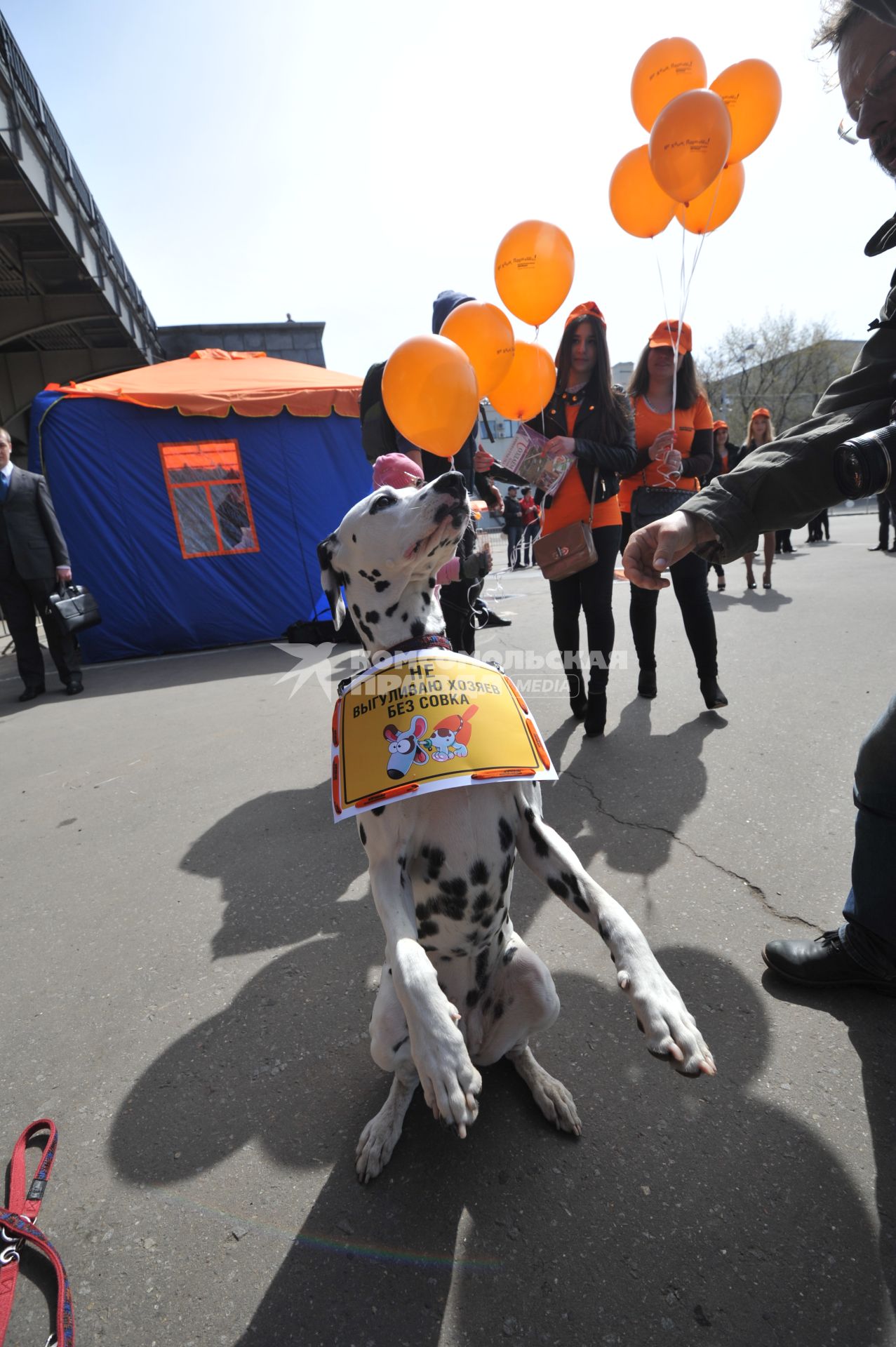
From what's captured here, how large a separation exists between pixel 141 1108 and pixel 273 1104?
14.9 inches

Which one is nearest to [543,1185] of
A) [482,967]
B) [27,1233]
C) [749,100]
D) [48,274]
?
[482,967]

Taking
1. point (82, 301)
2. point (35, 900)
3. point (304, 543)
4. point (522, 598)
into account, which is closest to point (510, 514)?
point (522, 598)

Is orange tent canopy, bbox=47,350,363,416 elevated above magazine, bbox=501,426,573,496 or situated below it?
above

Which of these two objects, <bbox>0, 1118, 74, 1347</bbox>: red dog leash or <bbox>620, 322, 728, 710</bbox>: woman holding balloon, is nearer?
<bbox>0, 1118, 74, 1347</bbox>: red dog leash

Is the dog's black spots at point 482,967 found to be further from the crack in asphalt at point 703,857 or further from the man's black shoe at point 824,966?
the crack in asphalt at point 703,857

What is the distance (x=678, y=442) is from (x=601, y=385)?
0.69 meters

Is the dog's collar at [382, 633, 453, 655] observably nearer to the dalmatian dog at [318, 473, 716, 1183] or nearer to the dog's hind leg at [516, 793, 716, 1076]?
the dalmatian dog at [318, 473, 716, 1183]

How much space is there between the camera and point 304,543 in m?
8.58

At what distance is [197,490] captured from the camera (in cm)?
816

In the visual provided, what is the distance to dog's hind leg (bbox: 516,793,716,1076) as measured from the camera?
1.19 metres

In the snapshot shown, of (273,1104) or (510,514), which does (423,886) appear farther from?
(510,514)

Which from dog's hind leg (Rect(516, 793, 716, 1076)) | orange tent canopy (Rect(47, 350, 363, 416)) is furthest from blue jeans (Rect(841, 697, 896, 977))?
orange tent canopy (Rect(47, 350, 363, 416))

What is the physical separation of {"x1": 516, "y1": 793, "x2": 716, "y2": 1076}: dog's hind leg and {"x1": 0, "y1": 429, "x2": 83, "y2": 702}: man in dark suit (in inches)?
251

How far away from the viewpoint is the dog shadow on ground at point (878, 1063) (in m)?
1.31
